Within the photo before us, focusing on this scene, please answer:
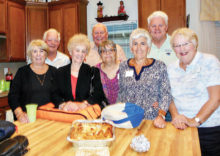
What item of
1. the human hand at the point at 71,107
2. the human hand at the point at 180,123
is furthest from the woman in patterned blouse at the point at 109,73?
the human hand at the point at 180,123

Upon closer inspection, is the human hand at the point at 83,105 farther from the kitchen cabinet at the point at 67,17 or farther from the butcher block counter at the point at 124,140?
the kitchen cabinet at the point at 67,17

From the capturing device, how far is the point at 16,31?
3758mm

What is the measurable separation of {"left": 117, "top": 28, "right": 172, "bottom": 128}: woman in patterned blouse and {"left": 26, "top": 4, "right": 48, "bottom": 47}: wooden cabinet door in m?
3.07

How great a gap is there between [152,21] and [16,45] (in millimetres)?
2826

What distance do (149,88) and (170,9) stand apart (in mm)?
2228

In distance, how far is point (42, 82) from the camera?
6.06ft

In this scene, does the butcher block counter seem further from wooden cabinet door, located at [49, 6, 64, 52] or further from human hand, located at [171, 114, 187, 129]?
wooden cabinet door, located at [49, 6, 64, 52]

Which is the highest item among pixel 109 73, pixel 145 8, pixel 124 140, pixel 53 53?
pixel 145 8

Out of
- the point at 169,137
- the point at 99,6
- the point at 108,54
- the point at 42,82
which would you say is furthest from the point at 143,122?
the point at 99,6

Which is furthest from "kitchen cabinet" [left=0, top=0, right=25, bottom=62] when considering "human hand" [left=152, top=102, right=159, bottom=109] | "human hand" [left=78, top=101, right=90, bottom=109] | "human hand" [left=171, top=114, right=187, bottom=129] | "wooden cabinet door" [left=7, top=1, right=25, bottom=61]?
"human hand" [left=171, top=114, right=187, bottom=129]

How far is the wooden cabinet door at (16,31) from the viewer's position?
143 inches

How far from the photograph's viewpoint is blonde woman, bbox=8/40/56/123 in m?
1.78

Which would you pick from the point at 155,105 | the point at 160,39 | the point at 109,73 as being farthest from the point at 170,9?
the point at 155,105

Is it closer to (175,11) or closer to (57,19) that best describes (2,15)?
(57,19)
